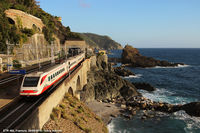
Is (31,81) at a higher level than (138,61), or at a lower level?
higher

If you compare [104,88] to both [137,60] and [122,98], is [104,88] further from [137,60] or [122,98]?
[137,60]

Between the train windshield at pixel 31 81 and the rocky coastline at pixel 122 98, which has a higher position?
the train windshield at pixel 31 81

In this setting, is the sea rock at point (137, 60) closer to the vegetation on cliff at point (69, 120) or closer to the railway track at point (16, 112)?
the vegetation on cliff at point (69, 120)

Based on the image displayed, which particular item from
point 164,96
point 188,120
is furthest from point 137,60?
point 188,120

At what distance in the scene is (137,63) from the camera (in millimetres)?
114312

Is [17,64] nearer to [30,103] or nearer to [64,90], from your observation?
[64,90]

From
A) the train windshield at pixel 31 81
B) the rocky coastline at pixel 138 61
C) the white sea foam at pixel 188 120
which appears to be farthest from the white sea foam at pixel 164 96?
the rocky coastline at pixel 138 61

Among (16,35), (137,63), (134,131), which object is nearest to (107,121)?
(134,131)

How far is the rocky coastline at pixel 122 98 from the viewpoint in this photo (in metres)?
37.7

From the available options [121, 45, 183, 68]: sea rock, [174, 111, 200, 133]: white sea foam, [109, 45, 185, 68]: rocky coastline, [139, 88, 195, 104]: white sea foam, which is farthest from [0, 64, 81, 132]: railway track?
[121, 45, 183, 68]: sea rock

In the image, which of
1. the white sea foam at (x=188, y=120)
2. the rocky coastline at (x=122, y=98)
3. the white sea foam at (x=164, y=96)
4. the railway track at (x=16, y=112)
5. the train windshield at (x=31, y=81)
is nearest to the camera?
the railway track at (x=16, y=112)

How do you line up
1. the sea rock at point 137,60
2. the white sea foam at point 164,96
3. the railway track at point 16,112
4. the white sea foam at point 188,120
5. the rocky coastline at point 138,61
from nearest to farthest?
1. the railway track at point 16,112
2. the white sea foam at point 188,120
3. the white sea foam at point 164,96
4. the rocky coastline at point 138,61
5. the sea rock at point 137,60

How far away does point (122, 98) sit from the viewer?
4669cm

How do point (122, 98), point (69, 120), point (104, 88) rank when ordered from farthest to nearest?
point (104, 88) → point (122, 98) → point (69, 120)
